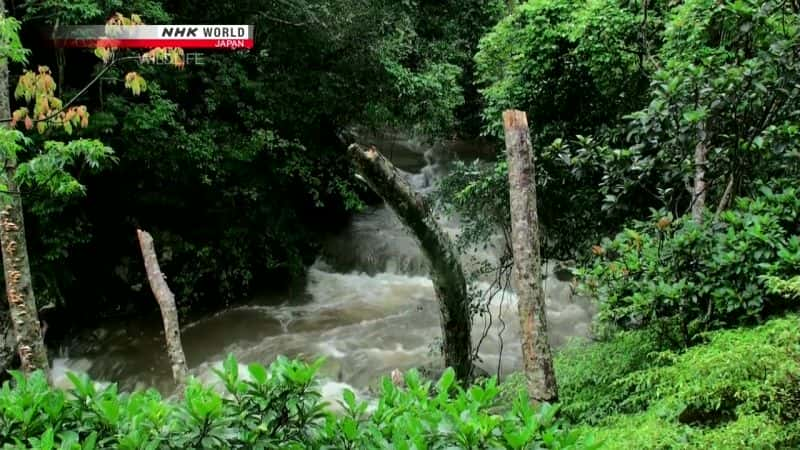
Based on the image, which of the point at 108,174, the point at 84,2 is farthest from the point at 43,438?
the point at 108,174

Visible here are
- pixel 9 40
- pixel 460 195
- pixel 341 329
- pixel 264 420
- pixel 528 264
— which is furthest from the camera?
pixel 341 329

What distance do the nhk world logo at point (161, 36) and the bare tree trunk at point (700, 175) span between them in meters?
4.82

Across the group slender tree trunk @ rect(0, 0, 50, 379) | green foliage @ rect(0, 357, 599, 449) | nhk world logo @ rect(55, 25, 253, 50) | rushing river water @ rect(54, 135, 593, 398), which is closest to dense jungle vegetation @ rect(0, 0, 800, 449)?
green foliage @ rect(0, 357, 599, 449)

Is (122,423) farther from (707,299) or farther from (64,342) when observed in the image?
(64,342)

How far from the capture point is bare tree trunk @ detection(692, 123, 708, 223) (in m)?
4.27

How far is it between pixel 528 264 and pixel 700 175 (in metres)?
1.84

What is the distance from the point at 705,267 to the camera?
12.2 ft

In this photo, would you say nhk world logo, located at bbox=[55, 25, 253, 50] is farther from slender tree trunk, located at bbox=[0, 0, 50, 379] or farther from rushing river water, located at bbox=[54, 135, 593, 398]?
rushing river water, located at bbox=[54, 135, 593, 398]

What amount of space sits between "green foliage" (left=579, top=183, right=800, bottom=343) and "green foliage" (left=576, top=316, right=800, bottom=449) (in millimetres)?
275

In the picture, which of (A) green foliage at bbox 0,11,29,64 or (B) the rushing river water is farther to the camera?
(B) the rushing river water

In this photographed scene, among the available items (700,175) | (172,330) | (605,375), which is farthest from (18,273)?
(700,175)

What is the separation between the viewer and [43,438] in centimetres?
187

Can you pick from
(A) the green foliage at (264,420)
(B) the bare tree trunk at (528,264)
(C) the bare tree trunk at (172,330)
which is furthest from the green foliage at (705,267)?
(C) the bare tree trunk at (172,330)

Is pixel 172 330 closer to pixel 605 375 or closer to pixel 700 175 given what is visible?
pixel 605 375
